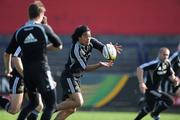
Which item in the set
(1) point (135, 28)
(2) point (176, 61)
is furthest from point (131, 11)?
(2) point (176, 61)

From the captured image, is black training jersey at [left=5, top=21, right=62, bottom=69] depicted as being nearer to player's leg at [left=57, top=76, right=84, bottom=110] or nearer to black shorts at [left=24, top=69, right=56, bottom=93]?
black shorts at [left=24, top=69, right=56, bottom=93]

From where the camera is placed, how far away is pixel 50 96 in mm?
10164

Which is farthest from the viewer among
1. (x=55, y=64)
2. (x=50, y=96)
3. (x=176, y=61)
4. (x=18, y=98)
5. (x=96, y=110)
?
(x=55, y=64)

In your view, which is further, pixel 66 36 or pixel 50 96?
pixel 66 36

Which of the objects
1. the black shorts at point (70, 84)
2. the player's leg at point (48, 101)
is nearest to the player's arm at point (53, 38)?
the player's leg at point (48, 101)

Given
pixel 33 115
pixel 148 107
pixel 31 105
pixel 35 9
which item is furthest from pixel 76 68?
pixel 148 107

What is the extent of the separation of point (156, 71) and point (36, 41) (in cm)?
489

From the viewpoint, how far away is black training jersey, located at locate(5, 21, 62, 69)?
10078mm

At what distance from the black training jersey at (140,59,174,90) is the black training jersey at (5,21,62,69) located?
4479mm

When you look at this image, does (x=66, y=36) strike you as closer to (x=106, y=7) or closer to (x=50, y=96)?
(x=106, y=7)

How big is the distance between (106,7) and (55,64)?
22.5ft

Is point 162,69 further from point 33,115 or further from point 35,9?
point 35,9

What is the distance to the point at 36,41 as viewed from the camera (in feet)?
33.1

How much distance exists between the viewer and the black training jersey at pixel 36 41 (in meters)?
10.1
